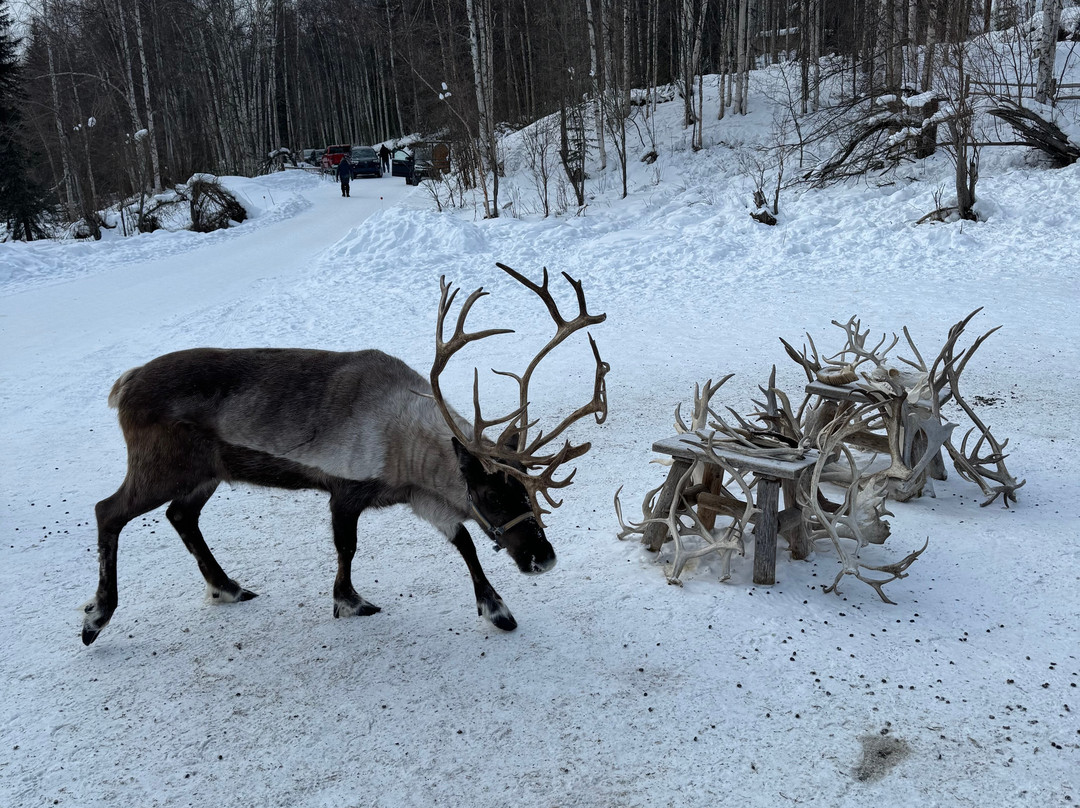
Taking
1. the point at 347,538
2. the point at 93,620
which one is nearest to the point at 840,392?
the point at 347,538

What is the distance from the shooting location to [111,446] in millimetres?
6363

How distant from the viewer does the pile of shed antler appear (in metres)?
4.12

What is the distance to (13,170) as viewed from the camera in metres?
22.0

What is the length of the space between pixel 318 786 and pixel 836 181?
15584 millimetres

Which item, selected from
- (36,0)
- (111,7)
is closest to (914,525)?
(111,7)

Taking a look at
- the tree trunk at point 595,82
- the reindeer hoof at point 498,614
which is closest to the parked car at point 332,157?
the tree trunk at point 595,82

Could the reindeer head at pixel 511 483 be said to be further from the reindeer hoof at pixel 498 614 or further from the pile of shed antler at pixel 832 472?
the pile of shed antler at pixel 832 472

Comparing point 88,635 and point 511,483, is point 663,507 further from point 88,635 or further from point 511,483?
point 88,635

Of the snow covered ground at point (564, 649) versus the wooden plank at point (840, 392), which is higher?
the wooden plank at point (840, 392)

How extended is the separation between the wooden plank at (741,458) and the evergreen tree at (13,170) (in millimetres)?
24047

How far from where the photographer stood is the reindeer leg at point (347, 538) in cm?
376

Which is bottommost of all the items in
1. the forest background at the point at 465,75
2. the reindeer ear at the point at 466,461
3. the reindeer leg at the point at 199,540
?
the reindeer leg at the point at 199,540

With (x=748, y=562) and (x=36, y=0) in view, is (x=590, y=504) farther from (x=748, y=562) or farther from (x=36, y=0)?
(x=36, y=0)

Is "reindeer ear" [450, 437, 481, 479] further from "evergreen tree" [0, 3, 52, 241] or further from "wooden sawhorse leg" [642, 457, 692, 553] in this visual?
"evergreen tree" [0, 3, 52, 241]
